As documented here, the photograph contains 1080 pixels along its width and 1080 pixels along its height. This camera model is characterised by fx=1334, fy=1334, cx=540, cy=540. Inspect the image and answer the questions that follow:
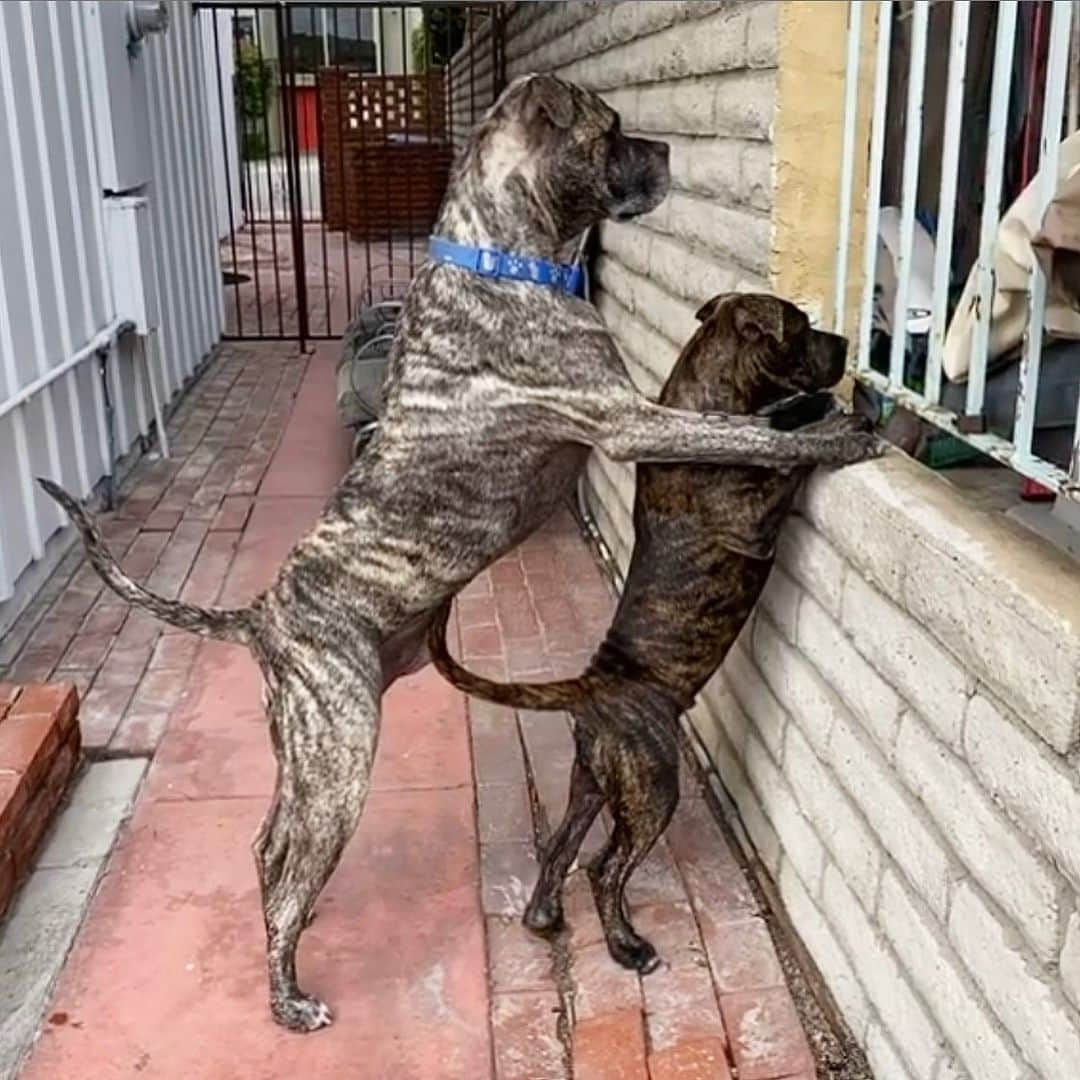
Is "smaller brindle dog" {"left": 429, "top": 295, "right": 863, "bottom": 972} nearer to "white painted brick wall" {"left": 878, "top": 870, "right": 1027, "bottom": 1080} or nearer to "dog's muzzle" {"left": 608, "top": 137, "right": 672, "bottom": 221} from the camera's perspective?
"dog's muzzle" {"left": 608, "top": 137, "right": 672, "bottom": 221}

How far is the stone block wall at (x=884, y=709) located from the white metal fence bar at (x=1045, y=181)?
17 cm

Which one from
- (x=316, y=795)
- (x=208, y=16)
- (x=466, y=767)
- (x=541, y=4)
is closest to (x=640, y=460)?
(x=316, y=795)

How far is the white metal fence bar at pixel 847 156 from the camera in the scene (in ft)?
7.70

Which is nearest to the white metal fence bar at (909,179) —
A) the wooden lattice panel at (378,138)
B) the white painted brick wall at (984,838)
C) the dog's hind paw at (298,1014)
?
the white painted brick wall at (984,838)

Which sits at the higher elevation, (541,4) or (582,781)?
(541,4)

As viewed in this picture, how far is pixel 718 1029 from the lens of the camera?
2285 mm

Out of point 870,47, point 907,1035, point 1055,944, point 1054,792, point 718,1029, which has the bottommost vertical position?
point 718,1029

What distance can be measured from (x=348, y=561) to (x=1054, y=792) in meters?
1.22

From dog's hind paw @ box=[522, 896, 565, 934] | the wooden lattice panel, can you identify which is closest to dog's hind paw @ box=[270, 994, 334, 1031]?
dog's hind paw @ box=[522, 896, 565, 934]

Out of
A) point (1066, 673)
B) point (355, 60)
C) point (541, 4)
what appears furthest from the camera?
point (355, 60)

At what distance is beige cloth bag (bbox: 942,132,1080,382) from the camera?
1642mm

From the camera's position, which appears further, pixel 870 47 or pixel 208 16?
pixel 208 16

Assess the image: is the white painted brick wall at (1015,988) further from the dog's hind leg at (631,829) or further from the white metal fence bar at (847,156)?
the white metal fence bar at (847,156)

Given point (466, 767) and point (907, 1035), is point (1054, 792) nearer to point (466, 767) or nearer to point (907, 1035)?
point (907, 1035)
